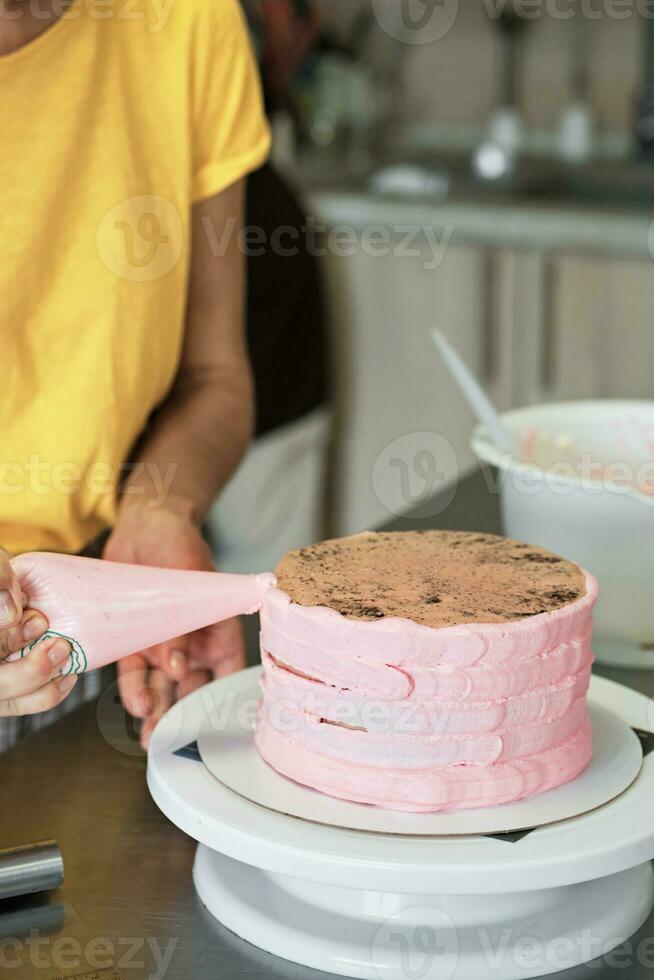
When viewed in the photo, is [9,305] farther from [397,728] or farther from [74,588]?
[397,728]

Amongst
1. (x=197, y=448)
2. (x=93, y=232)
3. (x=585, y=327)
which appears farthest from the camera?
(x=585, y=327)

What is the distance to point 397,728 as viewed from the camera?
67 centimetres

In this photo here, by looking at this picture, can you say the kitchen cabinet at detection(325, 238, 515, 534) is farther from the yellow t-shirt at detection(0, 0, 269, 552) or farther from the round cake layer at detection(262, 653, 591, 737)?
the round cake layer at detection(262, 653, 591, 737)

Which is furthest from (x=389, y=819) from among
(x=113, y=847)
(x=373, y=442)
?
(x=373, y=442)

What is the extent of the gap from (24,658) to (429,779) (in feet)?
0.74

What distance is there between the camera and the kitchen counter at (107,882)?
0.63 metres

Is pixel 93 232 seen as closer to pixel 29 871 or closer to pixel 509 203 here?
pixel 29 871

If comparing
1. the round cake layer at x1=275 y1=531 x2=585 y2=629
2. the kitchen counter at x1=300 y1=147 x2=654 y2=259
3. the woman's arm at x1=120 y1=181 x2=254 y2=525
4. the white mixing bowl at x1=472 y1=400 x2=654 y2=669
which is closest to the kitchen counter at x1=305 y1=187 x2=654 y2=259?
the kitchen counter at x1=300 y1=147 x2=654 y2=259

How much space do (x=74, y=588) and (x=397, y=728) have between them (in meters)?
0.19

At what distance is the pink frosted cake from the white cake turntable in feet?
0.05

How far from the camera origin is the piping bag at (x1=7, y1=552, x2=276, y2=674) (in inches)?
27.3

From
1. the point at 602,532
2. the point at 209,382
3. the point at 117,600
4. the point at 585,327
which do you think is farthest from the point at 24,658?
the point at 585,327

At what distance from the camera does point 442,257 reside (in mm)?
2723

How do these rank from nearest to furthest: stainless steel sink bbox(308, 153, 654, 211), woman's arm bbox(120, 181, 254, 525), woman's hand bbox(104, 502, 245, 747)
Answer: woman's hand bbox(104, 502, 245, 747)
woman's arm bbox(120, 181, 254, 525)
stainless steel sink bbox(308, 153, 654, 211)
